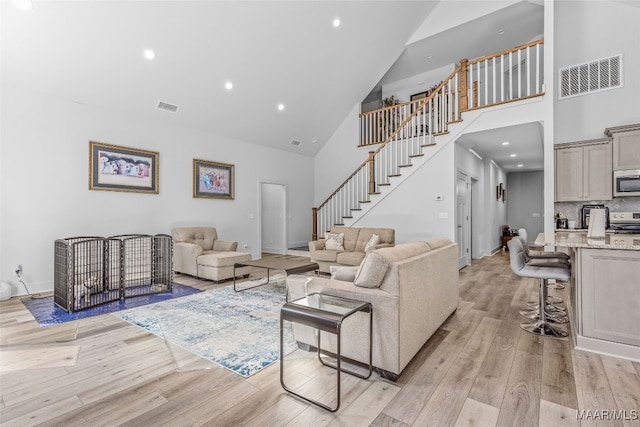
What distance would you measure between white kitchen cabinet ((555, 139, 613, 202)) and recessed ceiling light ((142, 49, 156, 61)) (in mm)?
6503

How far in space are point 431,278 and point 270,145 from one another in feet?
20.0

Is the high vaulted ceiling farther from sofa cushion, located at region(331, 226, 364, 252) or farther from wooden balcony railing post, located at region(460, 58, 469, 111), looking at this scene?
sofa cushion, located at region(331, 226, 364, 252)

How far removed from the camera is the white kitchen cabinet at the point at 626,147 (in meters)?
4.28

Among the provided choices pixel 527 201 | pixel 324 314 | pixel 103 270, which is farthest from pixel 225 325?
pixel 527 201

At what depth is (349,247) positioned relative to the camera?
Answer: 19.6 feet

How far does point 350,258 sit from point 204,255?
257 centimetres

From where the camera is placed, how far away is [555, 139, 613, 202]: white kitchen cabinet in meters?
4.61

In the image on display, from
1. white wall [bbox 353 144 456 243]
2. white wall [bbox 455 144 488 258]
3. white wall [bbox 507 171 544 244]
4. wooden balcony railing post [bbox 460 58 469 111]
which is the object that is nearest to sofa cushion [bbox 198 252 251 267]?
white wall [bbox 353 144 456 243]

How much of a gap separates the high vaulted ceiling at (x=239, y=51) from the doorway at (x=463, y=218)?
334 centimetres

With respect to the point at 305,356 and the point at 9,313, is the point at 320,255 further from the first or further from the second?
the point at 9,313

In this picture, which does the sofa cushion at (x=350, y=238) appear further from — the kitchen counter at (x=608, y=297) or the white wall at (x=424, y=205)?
the kitchen counter at (x=608, y=297)

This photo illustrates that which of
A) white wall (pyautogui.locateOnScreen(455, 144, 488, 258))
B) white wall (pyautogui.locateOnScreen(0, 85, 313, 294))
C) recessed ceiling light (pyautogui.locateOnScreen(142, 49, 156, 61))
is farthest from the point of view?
white wall (pyautogui.locateOnScreen(455, 144, 488, 258))

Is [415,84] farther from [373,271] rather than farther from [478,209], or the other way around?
[373,271]

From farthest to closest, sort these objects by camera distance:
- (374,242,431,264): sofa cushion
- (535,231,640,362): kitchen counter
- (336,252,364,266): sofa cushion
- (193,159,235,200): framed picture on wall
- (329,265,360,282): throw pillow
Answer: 1. (193,159,235,200): framed picture on wall
2. (336,252,364,266): sofa cushion
3. (329,265,360,282): throw pillow
4. (535,231,640,362): kitchen counter
5. (374,242,431,264): sofa cushion
